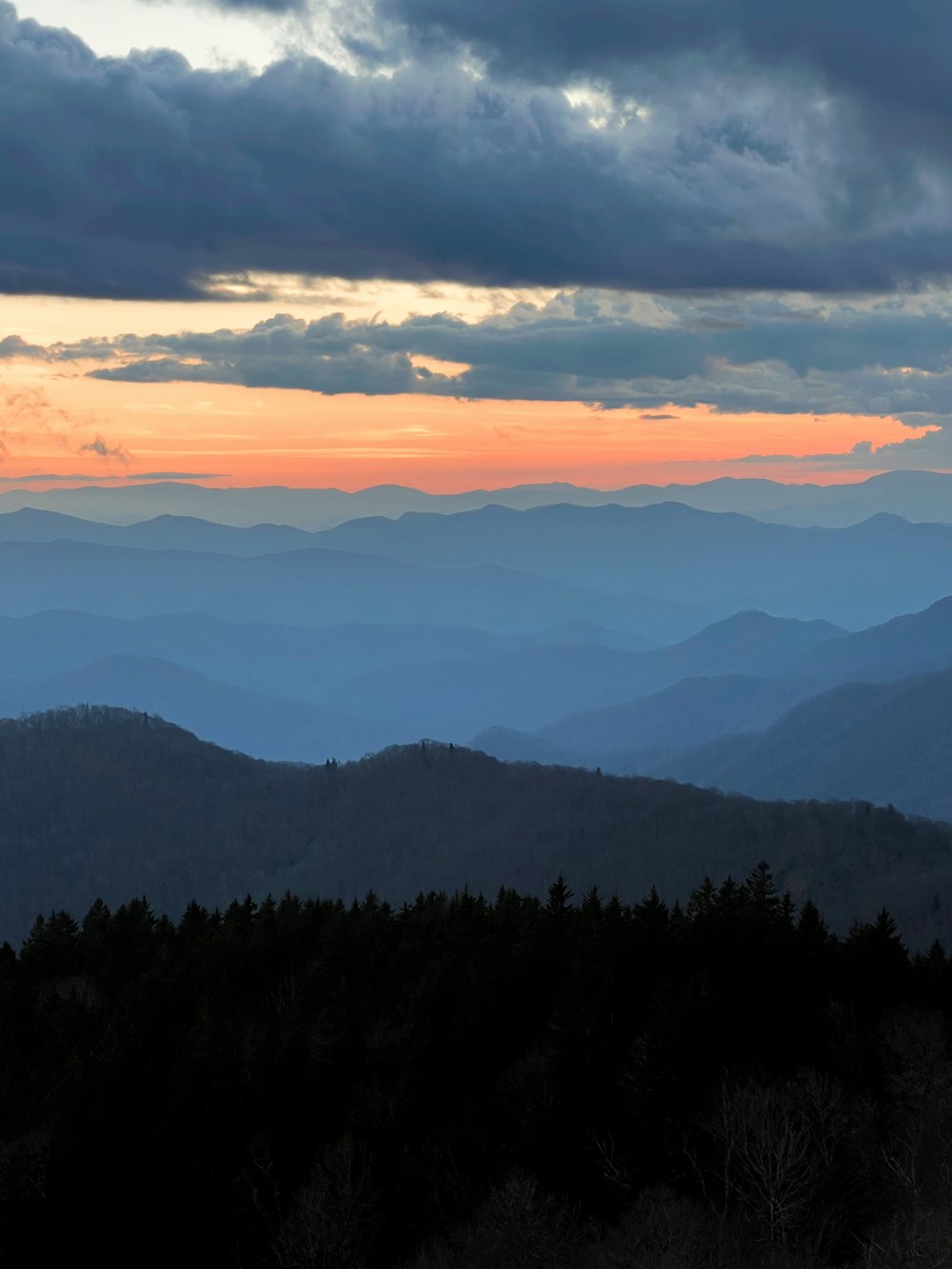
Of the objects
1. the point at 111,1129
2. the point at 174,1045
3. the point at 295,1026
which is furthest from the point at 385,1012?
the point at 111,1129

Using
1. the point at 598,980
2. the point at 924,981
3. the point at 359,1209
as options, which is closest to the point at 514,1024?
the point at 598,980

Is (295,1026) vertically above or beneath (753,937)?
beneath

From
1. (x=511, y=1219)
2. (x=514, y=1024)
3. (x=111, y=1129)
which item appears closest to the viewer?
(x=511, y=1219)

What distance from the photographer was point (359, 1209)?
4756cm

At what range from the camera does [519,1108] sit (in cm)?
5262

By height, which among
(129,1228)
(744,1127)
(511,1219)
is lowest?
(129,1228)

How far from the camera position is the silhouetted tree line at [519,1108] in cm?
4325

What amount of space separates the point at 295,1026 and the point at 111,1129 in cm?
1109

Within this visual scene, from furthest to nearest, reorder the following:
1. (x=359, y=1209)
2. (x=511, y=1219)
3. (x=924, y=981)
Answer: (x=924, y=981), (x=359, y=1209), (x=511, y=1219)

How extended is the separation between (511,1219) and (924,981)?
34.9 m

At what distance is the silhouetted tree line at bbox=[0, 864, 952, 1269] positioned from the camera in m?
43.2

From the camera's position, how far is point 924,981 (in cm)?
6919

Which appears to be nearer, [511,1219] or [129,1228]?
[511,1219]

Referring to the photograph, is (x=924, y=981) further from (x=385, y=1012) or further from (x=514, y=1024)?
(x=385, y=1012)
